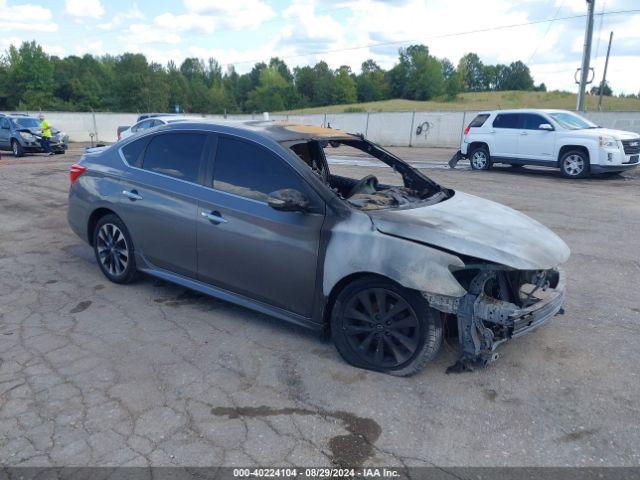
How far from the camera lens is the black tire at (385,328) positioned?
3.52 m

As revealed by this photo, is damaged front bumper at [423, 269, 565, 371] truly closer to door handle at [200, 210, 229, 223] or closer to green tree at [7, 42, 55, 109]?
door handle at [200, 210, 229, 223]

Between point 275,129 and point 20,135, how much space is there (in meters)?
19.9

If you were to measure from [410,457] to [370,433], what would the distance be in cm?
29

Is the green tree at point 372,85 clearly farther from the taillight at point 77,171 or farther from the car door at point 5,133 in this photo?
the taillight at point 77,171

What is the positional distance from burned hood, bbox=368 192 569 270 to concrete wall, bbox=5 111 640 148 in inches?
847

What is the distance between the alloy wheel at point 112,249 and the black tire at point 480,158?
13435 mm

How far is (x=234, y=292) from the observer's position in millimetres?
4383

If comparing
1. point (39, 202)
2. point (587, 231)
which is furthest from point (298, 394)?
point (39, 202)

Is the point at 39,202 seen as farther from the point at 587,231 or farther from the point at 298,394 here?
the point at 587,231

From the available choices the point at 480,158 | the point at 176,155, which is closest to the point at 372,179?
the point at 176,155

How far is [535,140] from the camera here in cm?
1497

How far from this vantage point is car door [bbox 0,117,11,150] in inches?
827

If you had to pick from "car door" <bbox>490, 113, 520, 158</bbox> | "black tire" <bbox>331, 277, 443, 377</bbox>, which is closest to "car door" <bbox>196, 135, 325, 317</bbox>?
"black tire" <bbox>331, 277, 443, 377</bbox>

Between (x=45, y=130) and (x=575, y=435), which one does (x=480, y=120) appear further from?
(x=45, y=130)
